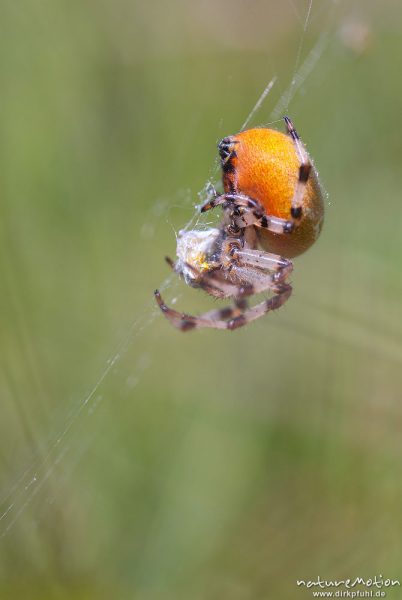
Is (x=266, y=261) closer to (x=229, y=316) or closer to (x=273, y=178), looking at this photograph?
(x=229, y=316)

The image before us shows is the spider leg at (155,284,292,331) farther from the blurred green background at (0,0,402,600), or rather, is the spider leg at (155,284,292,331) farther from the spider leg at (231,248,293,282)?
the blurred green background at (0,0,402,600)

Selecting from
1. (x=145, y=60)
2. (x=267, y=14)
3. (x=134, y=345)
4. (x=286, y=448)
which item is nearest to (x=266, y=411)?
(x=286, y=448)

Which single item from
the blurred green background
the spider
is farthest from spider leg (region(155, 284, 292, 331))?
the blurred green background

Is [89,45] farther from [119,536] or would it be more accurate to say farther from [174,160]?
[119,536]

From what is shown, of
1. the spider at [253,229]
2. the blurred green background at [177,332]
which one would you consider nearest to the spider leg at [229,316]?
the spider at [253,229]

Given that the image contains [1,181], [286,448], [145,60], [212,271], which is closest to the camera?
[212,271]

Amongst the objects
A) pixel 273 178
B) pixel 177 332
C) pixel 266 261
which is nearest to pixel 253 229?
pixel 266 261

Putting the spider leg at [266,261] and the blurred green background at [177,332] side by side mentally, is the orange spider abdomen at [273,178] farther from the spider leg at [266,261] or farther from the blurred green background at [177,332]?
the blurred green background at [177,332]
